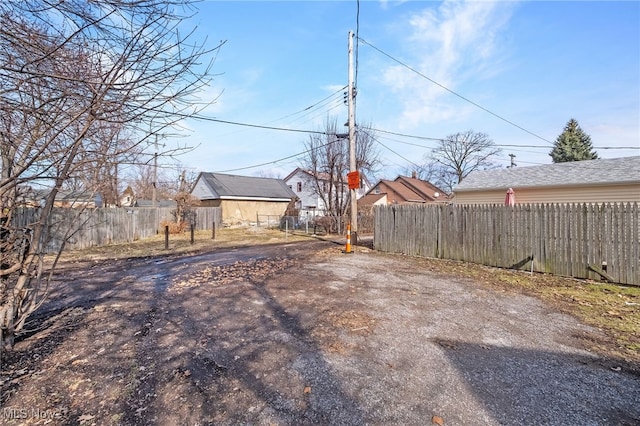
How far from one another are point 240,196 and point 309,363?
2799cm

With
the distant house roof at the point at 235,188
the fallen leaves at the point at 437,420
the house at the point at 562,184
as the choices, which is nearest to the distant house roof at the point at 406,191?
the distant house roof at the point at 235,188

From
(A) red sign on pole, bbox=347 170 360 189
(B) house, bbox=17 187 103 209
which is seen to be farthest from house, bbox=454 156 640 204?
(B) house, bbox=17 187 103 209

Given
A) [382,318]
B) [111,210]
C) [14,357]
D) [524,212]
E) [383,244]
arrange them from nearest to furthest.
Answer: [14,357], [382,318], [524,212], [383,244], [111,210]

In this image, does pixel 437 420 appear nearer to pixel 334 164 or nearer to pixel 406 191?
pixel 334 164

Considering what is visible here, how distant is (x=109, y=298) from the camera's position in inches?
222

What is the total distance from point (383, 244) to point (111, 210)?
44.7ft

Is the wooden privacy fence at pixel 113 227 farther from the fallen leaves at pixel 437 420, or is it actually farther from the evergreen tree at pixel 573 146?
the evergreen tree at pixel 573 146

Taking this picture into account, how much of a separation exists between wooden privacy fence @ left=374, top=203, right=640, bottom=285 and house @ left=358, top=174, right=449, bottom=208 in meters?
26.4

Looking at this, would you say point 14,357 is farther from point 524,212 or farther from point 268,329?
point 524,212

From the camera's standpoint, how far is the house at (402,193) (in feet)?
126

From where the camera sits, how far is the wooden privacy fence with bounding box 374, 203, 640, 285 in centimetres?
668

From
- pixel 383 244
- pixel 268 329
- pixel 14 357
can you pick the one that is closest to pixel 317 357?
pixel 268 329

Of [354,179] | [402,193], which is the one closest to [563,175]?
[354,179]

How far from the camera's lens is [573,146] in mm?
30797
